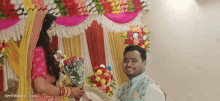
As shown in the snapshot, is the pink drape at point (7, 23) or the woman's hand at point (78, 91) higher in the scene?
the pink drape at point (7, 23)

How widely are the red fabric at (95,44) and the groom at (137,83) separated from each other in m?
3.14

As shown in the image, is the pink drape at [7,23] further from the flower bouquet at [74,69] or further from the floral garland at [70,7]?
the flower bouquet at [74,69]

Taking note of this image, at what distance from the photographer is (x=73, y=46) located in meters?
4.75

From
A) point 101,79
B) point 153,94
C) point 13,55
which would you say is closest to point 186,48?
point 101,79

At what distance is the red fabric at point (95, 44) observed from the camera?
4.79m

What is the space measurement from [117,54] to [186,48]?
63.1 inches

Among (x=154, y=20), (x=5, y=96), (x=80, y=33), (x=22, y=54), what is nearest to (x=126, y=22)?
(x=154, y=20)

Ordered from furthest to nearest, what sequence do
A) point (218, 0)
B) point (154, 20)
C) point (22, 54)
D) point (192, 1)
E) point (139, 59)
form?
point (154, 20) → point (192, 1) → point (218, 0) → point (22, 54) → point (139, 59)

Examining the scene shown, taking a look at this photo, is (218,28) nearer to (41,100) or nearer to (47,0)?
(41,100)

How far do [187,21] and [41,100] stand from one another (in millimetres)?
2570

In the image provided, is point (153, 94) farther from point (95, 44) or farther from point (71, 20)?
point (95, 44)

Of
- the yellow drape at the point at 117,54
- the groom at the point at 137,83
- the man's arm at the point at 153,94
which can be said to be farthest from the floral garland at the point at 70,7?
the man's arm at the point at 153,94

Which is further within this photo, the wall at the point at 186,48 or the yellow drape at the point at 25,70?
the wall at the point at 186,48

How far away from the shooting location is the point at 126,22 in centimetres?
473
